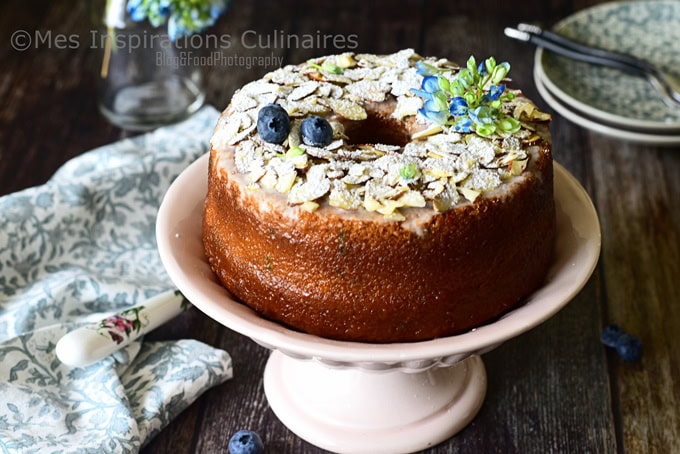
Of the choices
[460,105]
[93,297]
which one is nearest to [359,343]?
[460,105]

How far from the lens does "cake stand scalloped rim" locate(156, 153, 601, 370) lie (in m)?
1.31

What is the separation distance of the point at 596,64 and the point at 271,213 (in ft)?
4.40

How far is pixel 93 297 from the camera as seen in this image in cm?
179

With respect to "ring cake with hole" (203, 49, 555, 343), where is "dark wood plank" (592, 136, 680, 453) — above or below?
below

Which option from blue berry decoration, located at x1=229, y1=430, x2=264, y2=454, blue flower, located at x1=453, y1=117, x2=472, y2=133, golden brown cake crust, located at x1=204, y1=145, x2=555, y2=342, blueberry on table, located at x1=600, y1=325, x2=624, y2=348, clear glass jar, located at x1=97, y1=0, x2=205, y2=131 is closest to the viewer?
golden brown cake crust, located at x1=204, y1=145, x2=555, y2=342

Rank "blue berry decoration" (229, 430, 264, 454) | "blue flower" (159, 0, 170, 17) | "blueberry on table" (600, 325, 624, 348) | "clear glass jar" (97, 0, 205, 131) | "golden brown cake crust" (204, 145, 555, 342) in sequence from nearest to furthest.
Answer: "golden brown cake crust" (204, 145, 555, 342), "blue berry decoration" (229, 430, 264, 454), "blueberry on table" (600, 325, 624, 348), "blue flower" (159, 0, 170, 17), "clear glass jar" (97, 0, 205, 131)

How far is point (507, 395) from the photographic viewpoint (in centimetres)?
165

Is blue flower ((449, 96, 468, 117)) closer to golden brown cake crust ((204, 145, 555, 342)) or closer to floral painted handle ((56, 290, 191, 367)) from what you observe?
golden brown cake crust ((204, 145, 555, 342))

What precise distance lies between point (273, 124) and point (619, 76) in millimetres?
1300

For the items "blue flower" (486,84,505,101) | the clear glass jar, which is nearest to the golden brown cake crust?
"blue flower" (486,84,505,101)

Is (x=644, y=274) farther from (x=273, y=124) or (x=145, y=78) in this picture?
(x=145, y=78)

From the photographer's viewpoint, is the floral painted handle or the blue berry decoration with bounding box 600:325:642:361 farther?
the blue berry decoration with bounding box 600:325:642:361

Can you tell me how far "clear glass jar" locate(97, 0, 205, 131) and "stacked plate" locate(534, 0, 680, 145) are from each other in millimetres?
839

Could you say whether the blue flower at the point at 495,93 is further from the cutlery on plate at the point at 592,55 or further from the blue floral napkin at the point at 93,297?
the cutlery on plate at the point at 592,55
